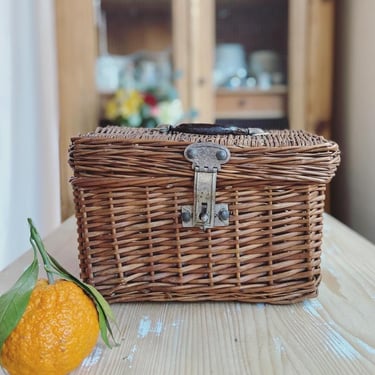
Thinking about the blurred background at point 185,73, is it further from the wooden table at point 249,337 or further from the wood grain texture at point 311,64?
the wooden table at point 249,337

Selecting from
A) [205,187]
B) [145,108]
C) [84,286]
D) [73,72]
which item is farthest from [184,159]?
[73,72]

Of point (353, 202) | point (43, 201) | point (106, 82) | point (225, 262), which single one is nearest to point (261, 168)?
point (225, 262)

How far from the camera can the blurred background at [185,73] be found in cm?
143

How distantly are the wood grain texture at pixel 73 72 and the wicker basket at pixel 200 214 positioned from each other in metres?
0.97

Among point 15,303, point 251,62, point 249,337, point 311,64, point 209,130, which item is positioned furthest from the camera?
point 251,62

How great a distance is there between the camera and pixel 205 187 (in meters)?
0.57

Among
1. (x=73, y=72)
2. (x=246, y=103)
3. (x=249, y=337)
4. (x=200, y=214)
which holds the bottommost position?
(x=249, y=337)

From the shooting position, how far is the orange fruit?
1.36ft

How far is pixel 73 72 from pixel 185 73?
351mm

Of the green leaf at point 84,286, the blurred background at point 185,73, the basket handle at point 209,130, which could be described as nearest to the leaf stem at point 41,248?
the green leaf at point 84,286

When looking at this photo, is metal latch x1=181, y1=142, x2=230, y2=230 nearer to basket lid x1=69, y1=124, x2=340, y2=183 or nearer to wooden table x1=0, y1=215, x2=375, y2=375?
basket lid x1=69, y1=124, x2=340, y2=183

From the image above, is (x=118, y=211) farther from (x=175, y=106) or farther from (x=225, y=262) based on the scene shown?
(x=175, y=106)

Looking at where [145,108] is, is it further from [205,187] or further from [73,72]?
[205,187]

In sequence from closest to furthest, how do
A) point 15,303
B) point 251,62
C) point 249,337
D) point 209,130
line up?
point 15,303 → point 249,337 → point 209,130 → point 251,62
